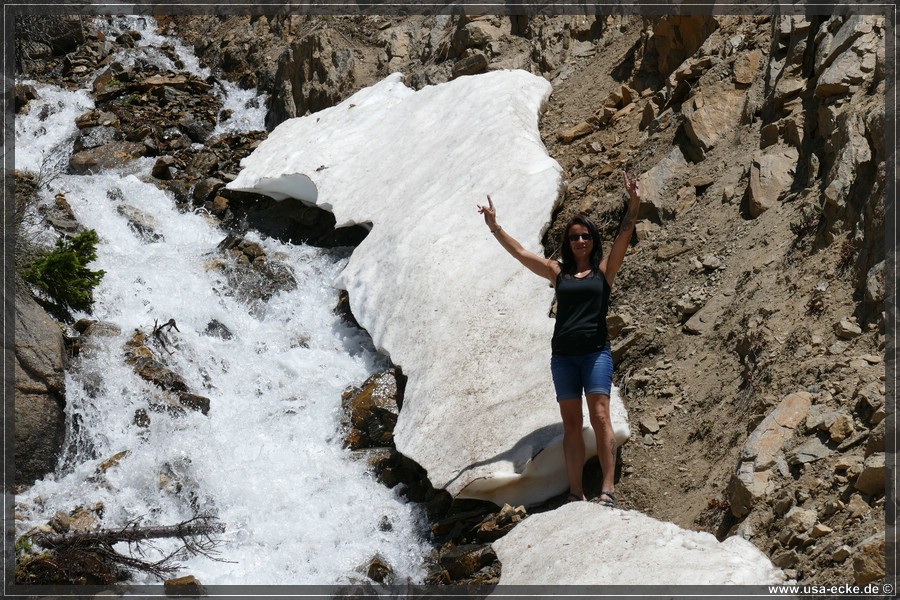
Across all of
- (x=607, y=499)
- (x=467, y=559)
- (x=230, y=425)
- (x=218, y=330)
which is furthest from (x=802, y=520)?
(x=218, y=330)

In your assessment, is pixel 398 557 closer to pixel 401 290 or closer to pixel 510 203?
pixel 401 290

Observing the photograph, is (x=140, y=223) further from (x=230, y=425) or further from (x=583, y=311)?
(x=583, y=311)

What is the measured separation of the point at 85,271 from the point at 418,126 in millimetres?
5836

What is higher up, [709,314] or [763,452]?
[709,314]

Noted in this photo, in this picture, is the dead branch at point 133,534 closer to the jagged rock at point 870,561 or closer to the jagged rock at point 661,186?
the jagged rock at point 661,186

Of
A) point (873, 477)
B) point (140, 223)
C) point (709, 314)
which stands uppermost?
point (140, 223)

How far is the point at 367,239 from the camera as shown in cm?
1398

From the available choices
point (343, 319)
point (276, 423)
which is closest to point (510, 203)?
point (343, 319)

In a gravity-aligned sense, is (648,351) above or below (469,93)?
below

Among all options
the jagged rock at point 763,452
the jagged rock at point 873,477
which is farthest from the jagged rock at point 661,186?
the jagged rock at point 873,477

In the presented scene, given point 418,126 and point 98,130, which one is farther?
point 98,130

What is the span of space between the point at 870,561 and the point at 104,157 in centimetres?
1690

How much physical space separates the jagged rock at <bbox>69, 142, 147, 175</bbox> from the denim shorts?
527 inches

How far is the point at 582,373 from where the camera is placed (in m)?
8.08
